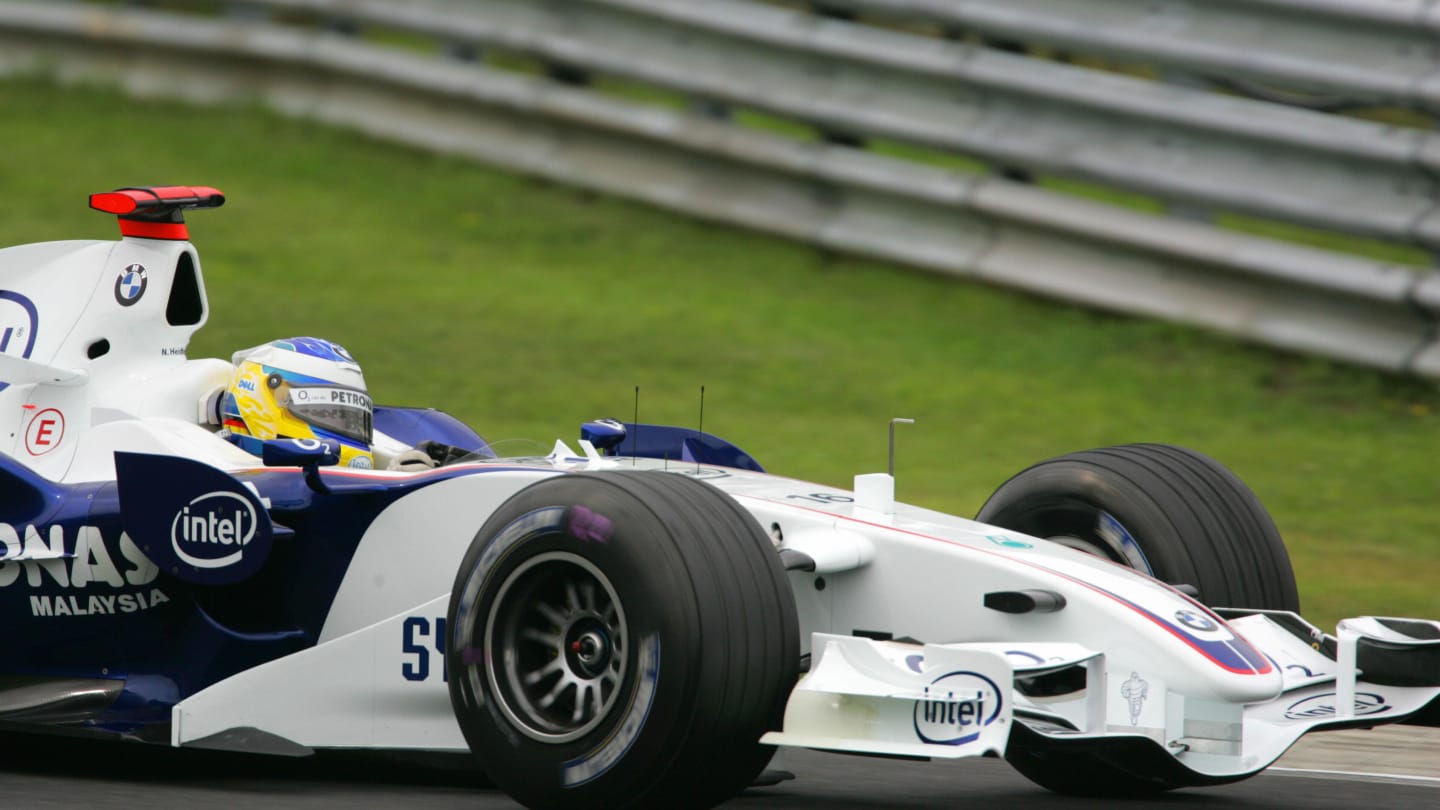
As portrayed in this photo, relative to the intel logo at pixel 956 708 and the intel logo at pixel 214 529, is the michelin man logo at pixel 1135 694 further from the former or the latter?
the intel logo at pixel 214 529

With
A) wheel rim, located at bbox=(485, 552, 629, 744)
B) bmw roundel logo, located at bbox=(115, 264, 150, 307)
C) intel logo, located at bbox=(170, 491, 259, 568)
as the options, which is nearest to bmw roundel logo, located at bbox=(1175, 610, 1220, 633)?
wheel rim, located at bbox=(485, 552, 629, 744)

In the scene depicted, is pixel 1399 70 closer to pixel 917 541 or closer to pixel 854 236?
pixel 854 236

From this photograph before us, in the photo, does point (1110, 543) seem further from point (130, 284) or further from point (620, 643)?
point (130, 284)


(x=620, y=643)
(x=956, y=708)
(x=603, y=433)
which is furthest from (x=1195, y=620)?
(x=603, y=433)

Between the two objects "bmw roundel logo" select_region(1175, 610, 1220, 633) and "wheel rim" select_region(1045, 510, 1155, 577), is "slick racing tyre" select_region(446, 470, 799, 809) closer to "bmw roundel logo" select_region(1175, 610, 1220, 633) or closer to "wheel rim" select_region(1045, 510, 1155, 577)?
"bmw roundel logo" select_region(1175, 610, 1220, 633)

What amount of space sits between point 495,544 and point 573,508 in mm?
239

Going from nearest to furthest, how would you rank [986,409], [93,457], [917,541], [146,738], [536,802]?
[536,802] → [917,541] → [146,738] → [93,457] → [986,409]

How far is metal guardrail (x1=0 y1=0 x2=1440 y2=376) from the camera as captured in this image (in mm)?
10555

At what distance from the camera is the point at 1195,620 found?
17.2 feet

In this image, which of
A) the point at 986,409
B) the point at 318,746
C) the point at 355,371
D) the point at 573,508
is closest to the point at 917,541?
the point at 573,508

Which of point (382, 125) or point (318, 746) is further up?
point (382, 125)

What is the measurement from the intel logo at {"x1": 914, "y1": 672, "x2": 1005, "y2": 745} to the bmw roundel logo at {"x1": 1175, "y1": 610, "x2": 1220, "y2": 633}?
2.40 ft

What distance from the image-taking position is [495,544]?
5164 mm

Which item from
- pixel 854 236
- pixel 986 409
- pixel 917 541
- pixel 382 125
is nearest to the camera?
pixel 917 541
